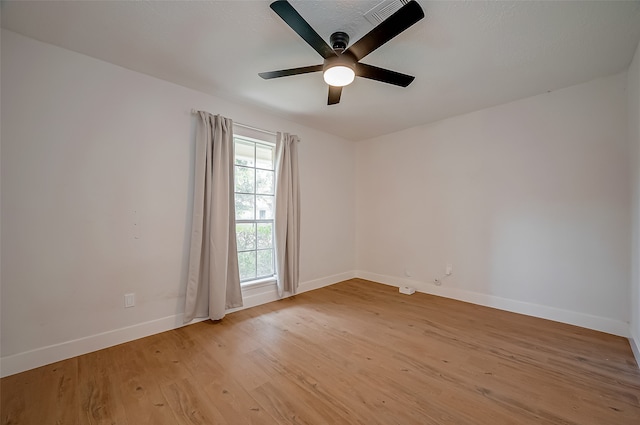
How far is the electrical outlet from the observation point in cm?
241

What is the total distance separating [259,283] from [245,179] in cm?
138

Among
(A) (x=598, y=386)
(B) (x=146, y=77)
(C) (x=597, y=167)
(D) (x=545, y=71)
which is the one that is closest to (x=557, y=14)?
(D) (x=545, y=71)

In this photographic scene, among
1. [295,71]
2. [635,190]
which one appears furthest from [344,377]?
[635,190]

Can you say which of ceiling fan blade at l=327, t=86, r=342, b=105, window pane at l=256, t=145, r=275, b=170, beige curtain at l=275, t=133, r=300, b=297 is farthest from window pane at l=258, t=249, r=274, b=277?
ceiling fan blade at l=327, t=86, r=342, b=105

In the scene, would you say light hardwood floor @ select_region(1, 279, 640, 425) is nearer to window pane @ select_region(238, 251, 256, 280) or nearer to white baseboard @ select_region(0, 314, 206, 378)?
white baseboard @ select_region(0, 314, 206, 378)

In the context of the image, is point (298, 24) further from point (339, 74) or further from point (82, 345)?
point (82, 345)

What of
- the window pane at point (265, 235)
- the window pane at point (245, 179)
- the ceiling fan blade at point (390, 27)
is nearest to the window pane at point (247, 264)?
the window pane at point (265, 235)

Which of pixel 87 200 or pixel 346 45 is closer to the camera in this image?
pixel 346 45

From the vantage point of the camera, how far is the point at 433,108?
331 centimetres

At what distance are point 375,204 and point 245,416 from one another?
3628 mm

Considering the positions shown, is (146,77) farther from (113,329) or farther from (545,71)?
(545,71)

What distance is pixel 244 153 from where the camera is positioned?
11.0 ft

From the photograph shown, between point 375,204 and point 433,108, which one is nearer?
point 433,108

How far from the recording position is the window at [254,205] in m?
3.30
